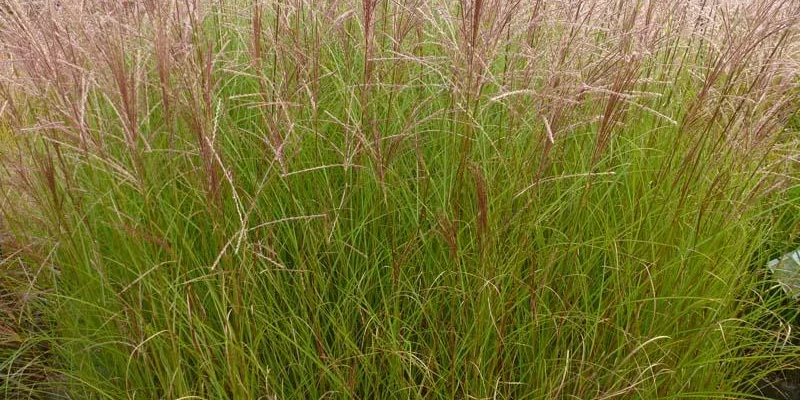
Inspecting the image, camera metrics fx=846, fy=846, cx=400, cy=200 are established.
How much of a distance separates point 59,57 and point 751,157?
1.77 metres

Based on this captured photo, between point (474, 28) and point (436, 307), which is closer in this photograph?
point (474, 28)

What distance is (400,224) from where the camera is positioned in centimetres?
213

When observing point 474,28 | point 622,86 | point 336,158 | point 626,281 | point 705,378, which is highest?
point 474,28

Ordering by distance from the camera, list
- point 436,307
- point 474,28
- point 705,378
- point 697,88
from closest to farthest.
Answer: point 474,28 < point 436,307 < point 705,378 < point 697,88

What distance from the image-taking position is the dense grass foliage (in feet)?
6.31

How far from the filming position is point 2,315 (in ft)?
9.29

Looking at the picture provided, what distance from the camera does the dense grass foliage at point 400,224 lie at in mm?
1925

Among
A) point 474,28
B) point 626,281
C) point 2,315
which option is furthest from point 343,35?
point 2,315

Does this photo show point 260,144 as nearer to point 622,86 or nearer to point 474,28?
point 474,28

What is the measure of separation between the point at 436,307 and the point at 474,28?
27.1 inches

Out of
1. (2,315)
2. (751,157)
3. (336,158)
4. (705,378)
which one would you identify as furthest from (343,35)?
(2,315)

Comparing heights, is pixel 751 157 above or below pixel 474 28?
below

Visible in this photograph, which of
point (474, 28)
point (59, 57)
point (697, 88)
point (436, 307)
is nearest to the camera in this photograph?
point (474, 28)

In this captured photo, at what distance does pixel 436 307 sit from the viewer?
6.70 ft
